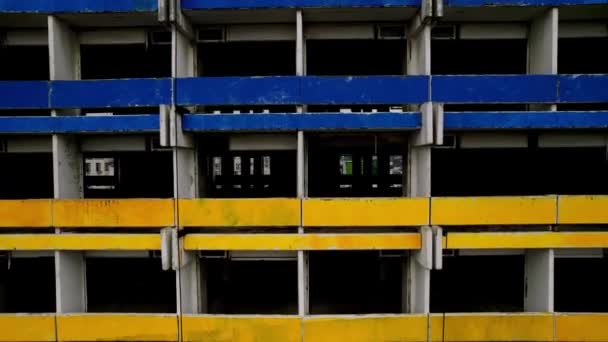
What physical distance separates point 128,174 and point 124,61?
3239mm

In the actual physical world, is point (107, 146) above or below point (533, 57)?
below

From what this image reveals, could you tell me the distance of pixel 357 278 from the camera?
10.3 m

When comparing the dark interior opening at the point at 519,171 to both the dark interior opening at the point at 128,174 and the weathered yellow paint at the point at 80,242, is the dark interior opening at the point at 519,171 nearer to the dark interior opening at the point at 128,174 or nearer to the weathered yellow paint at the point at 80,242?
the dark interior opening at the point at 128,174

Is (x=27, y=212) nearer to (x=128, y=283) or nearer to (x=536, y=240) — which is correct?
(x=128, y=283)

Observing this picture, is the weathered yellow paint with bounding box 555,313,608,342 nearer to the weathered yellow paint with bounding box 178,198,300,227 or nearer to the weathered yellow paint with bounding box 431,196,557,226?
the weathered yellow paint with bounding box 431,196,557,226

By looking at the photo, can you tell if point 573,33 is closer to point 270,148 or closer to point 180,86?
point 270,148

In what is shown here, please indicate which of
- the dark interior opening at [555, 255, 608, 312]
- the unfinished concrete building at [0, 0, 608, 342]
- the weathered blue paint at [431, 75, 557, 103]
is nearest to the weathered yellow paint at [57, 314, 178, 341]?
the unfinished concrete building at [0, 0, 608, 342]

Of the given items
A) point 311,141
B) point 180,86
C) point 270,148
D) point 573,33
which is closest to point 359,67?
point 311,141

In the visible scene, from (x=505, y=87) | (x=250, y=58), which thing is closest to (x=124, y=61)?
(x=250, y=58)

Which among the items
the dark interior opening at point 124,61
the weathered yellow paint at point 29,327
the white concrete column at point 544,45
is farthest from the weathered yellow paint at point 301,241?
the white concrete column at point 544,45

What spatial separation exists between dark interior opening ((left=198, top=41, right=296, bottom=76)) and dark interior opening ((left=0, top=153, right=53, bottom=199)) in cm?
518

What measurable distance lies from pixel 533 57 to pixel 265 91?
7343 mm

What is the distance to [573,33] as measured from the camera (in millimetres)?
9422

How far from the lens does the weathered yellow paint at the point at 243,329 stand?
28.4 ft
